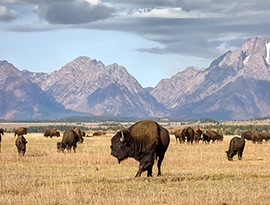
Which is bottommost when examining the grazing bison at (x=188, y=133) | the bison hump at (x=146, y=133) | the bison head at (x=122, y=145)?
the grazing bison at (x=188, y=133)

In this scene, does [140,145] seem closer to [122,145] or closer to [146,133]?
[146,133]

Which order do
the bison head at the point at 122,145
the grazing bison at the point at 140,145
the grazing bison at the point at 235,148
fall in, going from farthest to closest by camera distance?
the grazing bison at the point at 235,148 < the bison head at the point at 122,145 < the grazing bison at the point at 140,145

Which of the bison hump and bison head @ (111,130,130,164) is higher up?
the bison hump

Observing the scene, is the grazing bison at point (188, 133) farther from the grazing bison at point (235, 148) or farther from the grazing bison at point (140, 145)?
the grazing bison at point (140, 145)

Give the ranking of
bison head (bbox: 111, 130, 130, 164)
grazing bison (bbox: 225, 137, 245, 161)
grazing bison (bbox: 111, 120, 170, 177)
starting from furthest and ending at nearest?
grazing bison (bbox: 225, 137, 245, 161), bison head (bbox: 111, 130, 130, 164), grazing bison (bbox: 111, 120, 170, 177)

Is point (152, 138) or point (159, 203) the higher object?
point (152, 138)

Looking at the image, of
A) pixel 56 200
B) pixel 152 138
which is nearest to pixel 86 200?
pixel 56 200

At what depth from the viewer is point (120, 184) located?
706 inches

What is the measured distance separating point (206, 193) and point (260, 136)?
183 feet

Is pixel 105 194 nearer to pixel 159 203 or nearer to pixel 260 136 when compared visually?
pixel 159 203

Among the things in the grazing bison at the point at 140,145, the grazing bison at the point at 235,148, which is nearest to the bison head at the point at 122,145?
the grazing bison at the point at 140,145

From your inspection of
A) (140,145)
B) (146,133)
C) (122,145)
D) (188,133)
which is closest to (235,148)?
(146,133)

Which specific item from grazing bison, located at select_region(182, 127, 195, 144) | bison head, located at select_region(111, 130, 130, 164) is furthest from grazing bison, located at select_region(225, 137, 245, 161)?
grazing bison, located at select_region(182, 127, 195, 144)

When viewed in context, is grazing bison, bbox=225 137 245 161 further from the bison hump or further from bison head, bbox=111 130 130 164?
bison head, bbox=111 130 130 164
